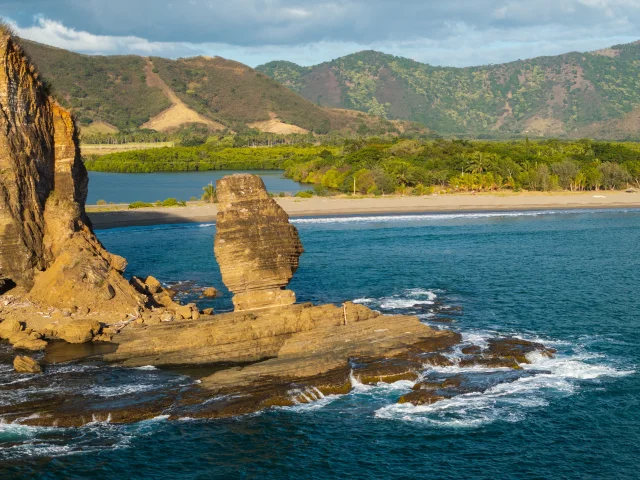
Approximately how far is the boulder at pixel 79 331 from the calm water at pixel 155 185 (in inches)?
2855

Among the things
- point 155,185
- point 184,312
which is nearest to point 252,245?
point 184,312

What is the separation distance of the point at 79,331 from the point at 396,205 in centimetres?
6595

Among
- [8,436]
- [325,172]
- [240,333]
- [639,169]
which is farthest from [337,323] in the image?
[325,172]

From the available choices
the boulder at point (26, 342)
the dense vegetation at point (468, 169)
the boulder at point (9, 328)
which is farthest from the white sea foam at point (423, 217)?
the boulder at point (26, 342)

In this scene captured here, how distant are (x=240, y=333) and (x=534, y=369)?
12350 mm

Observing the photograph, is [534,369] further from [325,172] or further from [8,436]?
[325,172]

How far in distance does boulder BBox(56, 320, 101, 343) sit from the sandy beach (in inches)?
1921

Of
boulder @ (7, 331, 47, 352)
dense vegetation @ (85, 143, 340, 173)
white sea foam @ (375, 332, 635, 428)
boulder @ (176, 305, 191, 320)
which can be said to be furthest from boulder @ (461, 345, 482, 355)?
dense vegetation @ (85, 143, 340, 173)

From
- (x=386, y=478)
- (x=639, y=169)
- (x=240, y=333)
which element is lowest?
(x=386, y=478)

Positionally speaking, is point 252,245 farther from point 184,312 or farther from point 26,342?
point 26,342

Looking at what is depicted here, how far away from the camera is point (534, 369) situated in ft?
98.3

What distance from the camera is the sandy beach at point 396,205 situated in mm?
84938

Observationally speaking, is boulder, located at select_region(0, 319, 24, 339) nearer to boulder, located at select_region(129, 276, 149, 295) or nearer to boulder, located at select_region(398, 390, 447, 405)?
boulder, located at select_region(129, 276, 149, 295)

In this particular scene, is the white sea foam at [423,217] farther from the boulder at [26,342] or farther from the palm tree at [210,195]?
the boulder at [26,342]
